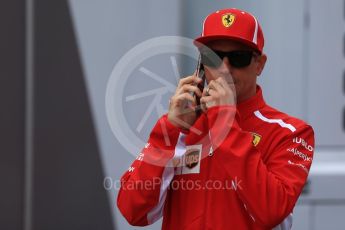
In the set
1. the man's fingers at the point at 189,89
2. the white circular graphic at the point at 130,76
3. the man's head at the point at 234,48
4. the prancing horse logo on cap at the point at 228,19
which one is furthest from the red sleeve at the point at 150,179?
the white circular graphic at the point at 130,76

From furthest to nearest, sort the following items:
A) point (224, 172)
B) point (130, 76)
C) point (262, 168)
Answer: point (130, 76)
point (224, 172)
point (262, 168)

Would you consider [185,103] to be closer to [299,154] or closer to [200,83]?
[200,83]

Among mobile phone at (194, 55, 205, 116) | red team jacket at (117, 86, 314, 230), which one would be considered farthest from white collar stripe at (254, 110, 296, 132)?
mobile phone at (194, 55, 205, 116)

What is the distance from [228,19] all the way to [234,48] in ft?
0.31

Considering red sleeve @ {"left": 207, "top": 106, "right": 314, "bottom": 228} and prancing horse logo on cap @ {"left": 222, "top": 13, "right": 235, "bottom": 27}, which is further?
prancing horse logo on cap @ {"left": 222, "top": 13, "right": 235, "bottom": 27}

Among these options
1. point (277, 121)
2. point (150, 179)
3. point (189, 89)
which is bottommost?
point (150, 179)

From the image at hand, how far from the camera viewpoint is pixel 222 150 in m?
1.94

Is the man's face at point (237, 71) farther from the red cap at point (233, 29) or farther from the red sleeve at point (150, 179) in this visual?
the red sleeve at point (150, 179)

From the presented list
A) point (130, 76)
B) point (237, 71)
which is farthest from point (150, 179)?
point (130, 76)

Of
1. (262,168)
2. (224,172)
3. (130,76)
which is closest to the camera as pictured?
(262,168)

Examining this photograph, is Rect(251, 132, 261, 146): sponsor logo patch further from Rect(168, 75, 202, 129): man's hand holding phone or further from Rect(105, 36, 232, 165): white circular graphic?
Rect(105, 36, 232, 165): white circular graphic

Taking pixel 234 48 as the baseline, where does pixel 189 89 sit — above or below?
below

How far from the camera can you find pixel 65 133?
3488 mm

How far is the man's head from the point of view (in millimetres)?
2053
